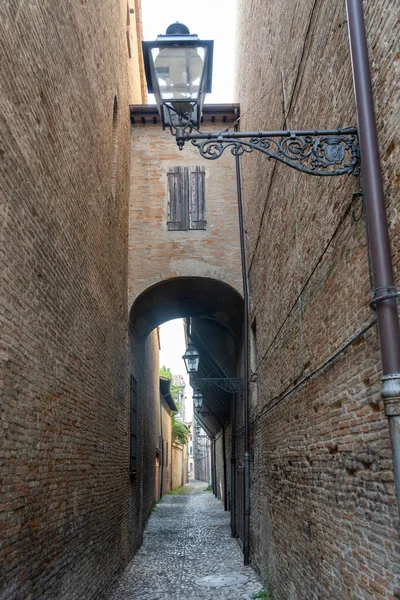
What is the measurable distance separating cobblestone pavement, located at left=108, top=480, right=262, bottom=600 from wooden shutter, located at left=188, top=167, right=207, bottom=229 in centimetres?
634

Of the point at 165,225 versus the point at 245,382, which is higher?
the point at 165,225

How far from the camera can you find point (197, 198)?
431 inches

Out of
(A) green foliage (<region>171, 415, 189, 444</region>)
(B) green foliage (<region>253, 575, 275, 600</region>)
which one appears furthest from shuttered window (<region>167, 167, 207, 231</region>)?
(A) green foliage (<region>171, 415, 189, 444</region>)

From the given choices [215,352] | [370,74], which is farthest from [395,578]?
[215,352]

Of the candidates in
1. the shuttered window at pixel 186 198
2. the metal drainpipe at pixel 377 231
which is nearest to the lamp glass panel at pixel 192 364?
the shuttered window at pixel 186 198

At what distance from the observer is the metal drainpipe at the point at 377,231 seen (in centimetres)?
271

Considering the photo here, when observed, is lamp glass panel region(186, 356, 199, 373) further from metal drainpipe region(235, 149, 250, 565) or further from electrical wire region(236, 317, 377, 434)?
electrical wire region(236, 317, 377, 434)

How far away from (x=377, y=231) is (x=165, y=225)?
8027 mm

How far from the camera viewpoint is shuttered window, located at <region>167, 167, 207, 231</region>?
10711 mm

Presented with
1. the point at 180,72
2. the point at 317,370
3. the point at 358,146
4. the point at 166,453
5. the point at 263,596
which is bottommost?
the point at 263,596

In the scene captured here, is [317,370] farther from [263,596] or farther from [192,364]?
[192,364]

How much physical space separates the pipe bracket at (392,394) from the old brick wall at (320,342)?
286 mm

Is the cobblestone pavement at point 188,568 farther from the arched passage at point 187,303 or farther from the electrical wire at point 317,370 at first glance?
the arched passage at point 187,303

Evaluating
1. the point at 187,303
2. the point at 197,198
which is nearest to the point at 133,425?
the point at 187,303
